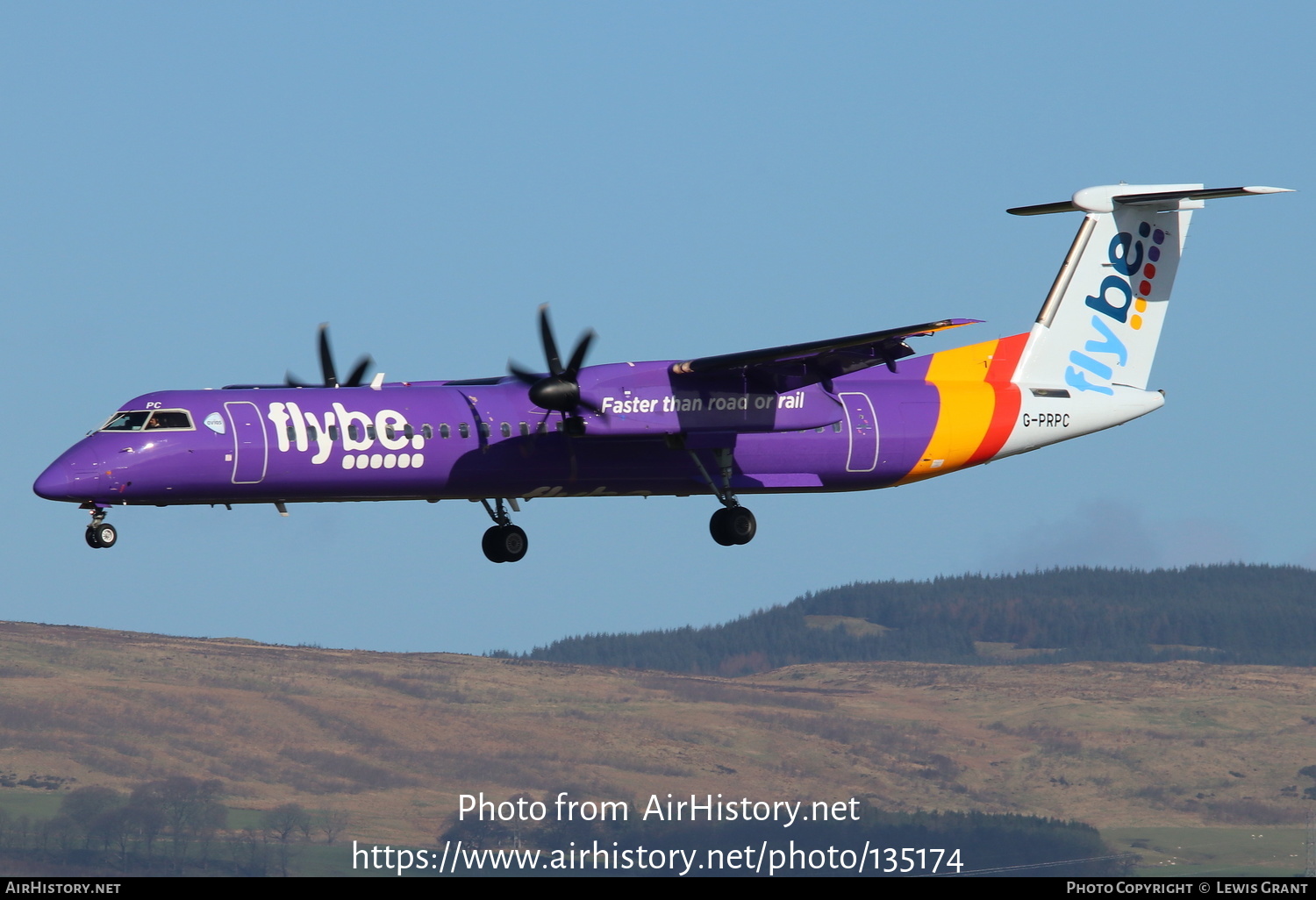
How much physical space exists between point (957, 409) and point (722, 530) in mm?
6671

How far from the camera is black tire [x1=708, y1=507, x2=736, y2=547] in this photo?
1681 inches

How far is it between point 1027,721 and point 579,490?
163 m

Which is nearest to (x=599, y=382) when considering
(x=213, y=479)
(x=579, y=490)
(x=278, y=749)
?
(x=579, y=490)

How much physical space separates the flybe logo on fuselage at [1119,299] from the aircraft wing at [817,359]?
8136 mm

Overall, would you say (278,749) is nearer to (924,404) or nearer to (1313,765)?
(1313,765)

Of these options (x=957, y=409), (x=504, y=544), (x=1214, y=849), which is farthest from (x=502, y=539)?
(x=1214, y=849)

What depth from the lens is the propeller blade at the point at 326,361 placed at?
138ft

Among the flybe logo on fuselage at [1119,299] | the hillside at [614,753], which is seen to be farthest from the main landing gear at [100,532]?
the hillside at [614,753]

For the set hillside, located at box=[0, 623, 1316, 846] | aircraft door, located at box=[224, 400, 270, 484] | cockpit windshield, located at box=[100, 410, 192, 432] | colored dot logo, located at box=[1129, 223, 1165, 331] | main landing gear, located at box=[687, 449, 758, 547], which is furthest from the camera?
hillside, located at box=[0, 623, 1316, 846]

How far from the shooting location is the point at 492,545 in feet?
142

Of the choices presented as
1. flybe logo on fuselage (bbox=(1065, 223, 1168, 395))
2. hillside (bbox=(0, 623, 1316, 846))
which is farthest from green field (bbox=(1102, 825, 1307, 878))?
flybe logo on fuselage (bbox=(1065, 223, 1168, 395))

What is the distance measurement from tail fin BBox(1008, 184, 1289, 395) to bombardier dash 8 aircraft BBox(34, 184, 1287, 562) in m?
0.05

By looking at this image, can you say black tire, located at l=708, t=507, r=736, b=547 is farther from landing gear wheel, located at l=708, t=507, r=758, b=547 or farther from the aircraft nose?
the aircraft nose

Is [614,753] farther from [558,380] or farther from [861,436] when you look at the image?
[558,380]
